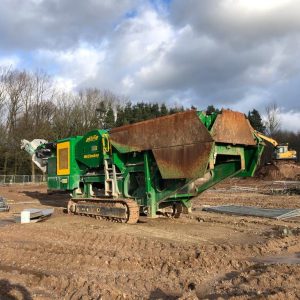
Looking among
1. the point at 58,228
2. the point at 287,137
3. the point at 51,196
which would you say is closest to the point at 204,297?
the point at 58,228

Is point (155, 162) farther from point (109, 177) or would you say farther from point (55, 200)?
point (55, 200)

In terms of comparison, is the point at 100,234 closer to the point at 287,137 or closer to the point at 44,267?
the point at 44,267

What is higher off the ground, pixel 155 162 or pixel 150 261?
pixel 155 162

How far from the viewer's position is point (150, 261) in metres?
7.68

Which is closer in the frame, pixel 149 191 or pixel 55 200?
pixel 149 191

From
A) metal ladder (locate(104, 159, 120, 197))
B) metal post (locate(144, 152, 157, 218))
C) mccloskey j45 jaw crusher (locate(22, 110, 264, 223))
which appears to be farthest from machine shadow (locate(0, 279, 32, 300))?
metal ladder (locate(104, 159, 120, 197))

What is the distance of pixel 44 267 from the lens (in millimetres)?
7527

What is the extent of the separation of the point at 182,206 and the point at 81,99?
5146cm

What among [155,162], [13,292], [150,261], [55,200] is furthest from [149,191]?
[55,200]

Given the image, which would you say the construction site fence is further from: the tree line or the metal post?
the metal post

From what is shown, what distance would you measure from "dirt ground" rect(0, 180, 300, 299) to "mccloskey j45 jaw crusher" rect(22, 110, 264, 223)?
0.97 m

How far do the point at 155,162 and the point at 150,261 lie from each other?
201 inches

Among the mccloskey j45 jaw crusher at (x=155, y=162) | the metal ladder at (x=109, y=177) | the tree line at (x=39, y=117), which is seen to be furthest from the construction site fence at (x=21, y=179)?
the metal ladder at (x=109, y=177)

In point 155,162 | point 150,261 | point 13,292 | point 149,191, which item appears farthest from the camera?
point 149,191
